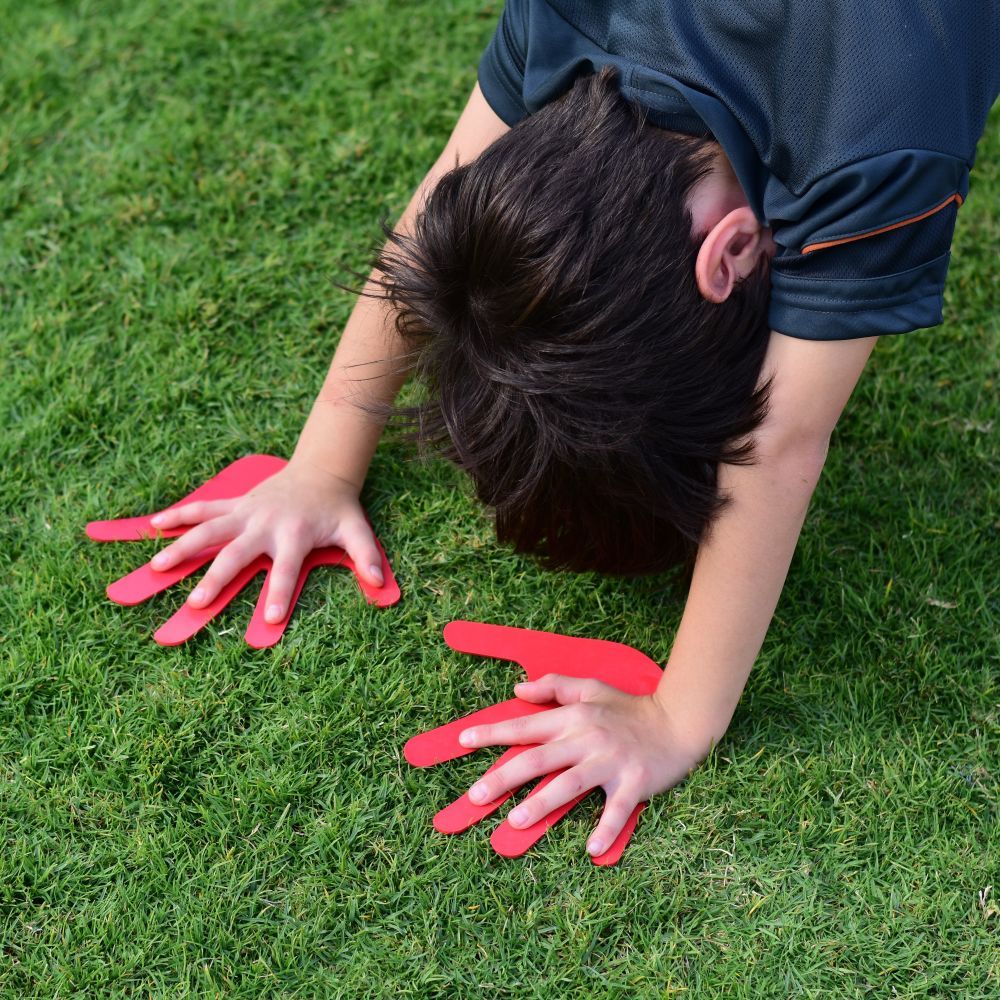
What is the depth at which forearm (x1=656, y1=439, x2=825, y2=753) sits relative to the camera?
1260 millimetres

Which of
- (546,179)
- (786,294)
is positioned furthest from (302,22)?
(786,294)

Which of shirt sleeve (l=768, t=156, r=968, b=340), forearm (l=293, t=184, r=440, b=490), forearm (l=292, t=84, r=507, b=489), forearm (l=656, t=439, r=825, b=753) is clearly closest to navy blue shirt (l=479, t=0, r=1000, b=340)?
shirt sleeve (l=768, t=156, r=968, b=340)

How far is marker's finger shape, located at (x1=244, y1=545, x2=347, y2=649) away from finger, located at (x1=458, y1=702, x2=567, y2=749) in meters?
0.31

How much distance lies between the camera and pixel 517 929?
4.31ft

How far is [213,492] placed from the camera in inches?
67.3

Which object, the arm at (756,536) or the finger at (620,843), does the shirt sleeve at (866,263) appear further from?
the finger at (620,843)

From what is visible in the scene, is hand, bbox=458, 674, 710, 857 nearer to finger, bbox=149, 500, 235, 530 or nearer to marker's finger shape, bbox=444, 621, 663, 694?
marker's finger shape, bbox=444, 621, 663, 694

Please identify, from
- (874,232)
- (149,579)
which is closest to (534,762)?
(149,579)

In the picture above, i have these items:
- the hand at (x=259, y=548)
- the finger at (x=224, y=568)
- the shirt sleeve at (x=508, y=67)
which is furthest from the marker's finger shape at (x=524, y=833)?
the shirt sleeve at (x=508, y=67)

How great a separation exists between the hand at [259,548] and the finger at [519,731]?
26cm

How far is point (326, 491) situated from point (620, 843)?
2.12ft

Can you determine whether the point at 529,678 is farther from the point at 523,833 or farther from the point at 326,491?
A: the point at 326,491

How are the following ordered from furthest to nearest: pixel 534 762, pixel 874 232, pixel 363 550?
pixel 363 550 < pixel 534 762 < pixel 874 232

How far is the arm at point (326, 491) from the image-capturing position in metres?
1.56
